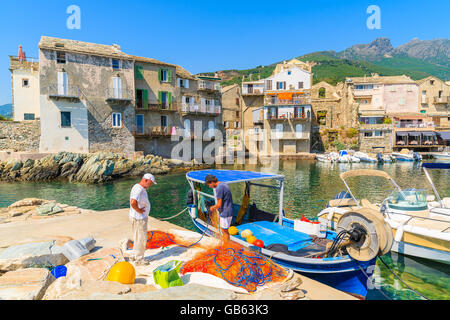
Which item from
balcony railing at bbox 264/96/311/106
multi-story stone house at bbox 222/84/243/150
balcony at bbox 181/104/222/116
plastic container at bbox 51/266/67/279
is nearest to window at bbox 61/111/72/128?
balcony at bbox 181/104/222/116

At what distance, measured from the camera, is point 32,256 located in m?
6.25

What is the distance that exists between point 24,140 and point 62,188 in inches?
474

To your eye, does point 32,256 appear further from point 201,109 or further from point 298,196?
point 201,109

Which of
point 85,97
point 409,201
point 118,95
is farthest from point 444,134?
point 85,97

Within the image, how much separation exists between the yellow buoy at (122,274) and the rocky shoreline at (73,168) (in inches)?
918

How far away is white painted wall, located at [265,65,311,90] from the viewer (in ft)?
162

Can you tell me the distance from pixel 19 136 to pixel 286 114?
3808 cm

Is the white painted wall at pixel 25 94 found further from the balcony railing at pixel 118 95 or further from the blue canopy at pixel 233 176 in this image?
the blue canopy at pixel 233 176

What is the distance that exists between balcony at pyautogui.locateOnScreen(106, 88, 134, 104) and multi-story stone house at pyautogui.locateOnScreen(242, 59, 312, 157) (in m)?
23.7

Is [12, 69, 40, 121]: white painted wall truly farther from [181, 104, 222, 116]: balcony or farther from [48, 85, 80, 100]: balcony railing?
[181, 104, 222, 116]: balcony

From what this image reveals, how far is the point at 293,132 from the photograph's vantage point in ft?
161

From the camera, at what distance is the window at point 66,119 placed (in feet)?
103

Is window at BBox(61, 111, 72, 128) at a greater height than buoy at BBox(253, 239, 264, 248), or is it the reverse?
window at BBox(61, 111, 72, 128)
